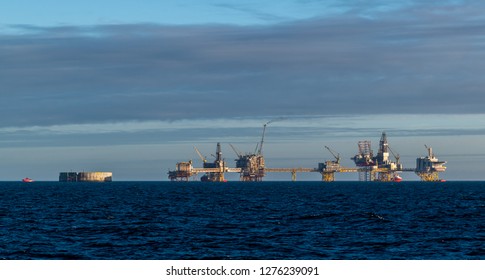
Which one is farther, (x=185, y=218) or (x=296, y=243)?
(x=185, y=218)

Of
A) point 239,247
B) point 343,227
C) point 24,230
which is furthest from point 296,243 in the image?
point 24,230

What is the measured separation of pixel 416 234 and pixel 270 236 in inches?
582

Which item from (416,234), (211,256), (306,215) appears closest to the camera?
(211,256)

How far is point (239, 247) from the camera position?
72.4 m

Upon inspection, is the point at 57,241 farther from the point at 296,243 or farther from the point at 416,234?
the point at 416,234

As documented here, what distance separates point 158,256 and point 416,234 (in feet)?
97.6

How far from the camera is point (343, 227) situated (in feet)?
309

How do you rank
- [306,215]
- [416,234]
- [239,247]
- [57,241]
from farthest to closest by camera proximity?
[306,215] → [416,234] → [57,241] → [239,247]

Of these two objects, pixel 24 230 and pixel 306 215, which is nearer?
pixel 24 230

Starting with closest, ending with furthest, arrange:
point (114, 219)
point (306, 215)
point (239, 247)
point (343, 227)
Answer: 1. point (239, 247)
2. point (343, 227)
3. point (114, 219)
4. point (306, 215)
